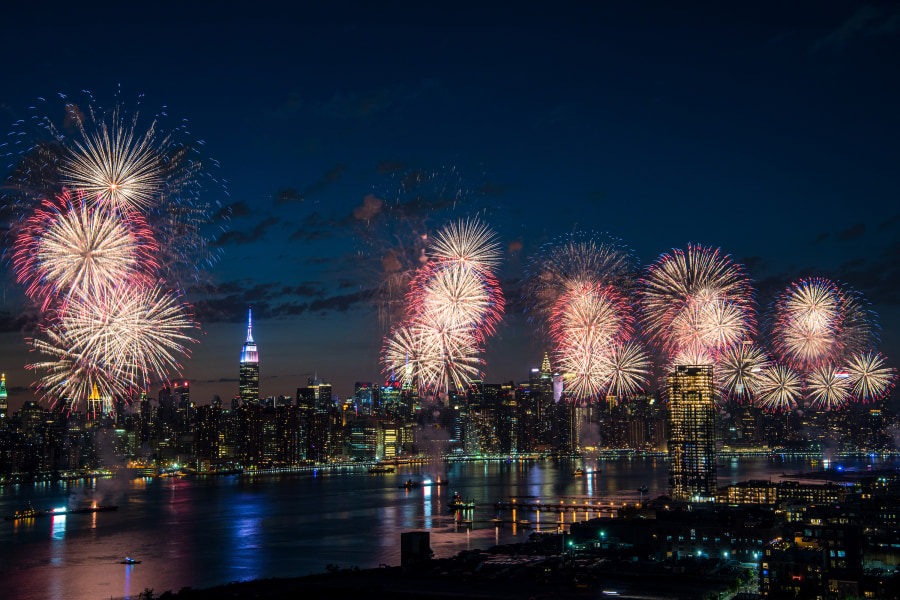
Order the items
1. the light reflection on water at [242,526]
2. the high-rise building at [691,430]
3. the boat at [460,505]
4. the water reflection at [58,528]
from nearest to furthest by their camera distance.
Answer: the light reflection on water at [242,526]
the water reflection at [58,528]
the high-rise building at [691,430]
the boat at [460,505]

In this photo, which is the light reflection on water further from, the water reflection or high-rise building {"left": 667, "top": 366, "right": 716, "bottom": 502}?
high-rise building {"left": 667, "top": 366, "right": 716, "bottom": 502}

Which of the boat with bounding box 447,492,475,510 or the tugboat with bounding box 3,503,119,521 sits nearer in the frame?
the tugboat with bounding box 3,503,119,521

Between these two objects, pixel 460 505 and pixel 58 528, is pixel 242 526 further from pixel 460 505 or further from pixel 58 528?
pixel 460 505

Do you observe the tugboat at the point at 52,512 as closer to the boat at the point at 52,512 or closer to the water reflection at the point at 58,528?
the boat at the point at 52,512

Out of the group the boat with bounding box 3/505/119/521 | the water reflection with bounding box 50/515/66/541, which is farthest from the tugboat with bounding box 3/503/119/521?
the water reflection with bounding box 50/515/66/541

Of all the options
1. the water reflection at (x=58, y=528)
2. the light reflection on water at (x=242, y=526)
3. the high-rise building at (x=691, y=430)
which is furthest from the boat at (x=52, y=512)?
the high-rise building at (x=691, y=430)

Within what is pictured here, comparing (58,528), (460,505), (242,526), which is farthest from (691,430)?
(58,528)

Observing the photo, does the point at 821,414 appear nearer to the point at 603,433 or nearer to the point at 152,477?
the point at 603,433
